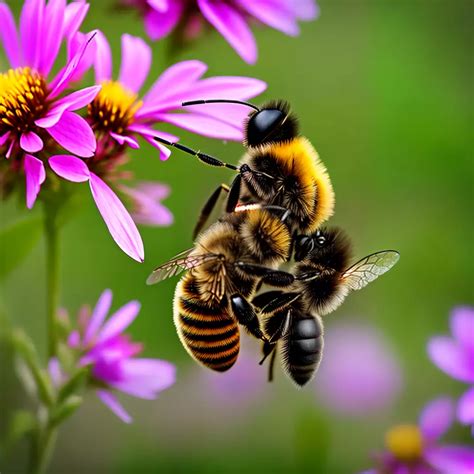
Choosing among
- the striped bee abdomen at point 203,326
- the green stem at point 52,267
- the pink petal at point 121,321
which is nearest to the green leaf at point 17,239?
the green stem at point 52,267

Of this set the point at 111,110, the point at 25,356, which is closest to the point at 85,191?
the point at 111,110

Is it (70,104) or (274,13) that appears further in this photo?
(274,13)

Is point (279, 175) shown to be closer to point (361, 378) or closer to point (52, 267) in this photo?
point (52, 267)

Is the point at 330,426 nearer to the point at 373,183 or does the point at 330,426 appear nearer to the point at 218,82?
the point at 373,183

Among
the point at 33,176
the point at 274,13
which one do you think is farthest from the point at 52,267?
the point at 274,13

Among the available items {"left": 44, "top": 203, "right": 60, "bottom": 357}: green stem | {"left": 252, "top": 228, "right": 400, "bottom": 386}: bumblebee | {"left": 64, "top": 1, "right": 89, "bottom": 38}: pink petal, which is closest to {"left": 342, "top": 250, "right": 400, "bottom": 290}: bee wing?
{"left": 252, "top": 228, "right": 400, "bottom": 386}: bumblebee

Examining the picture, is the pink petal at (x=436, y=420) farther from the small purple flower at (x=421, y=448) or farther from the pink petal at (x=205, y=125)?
the pink petal at (x=205, y=125)
